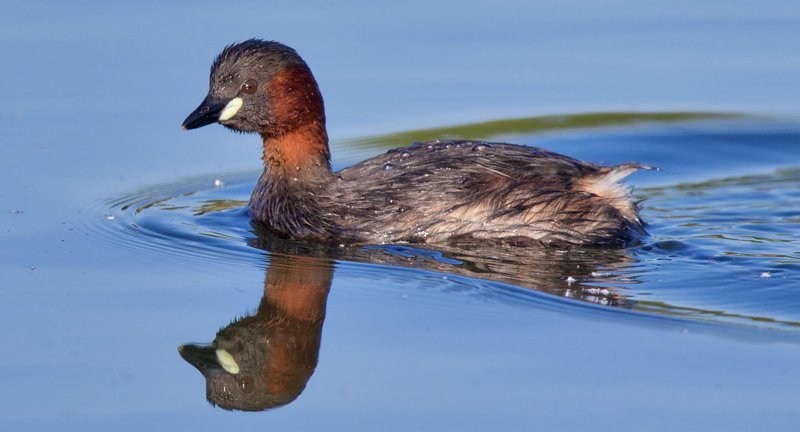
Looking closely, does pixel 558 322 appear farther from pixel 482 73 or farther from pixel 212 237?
pixel 482 73

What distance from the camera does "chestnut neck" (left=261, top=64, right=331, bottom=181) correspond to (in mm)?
10320

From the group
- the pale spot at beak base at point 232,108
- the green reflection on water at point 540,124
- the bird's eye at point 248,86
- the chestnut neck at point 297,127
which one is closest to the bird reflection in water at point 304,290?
the chestnut neck at point 297,127

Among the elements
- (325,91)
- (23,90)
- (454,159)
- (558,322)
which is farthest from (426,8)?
(558,322)

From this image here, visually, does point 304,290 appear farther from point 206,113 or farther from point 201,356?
point 206,113

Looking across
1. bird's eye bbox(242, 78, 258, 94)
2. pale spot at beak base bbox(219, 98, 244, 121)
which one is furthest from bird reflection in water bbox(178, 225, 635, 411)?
bird's eye bbox(242, 78, 258, 94)

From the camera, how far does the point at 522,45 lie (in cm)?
1395

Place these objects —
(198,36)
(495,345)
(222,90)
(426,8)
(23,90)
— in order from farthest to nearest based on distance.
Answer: (426,8)
(198,36)
(23,90)
(222,90)
(495,345)

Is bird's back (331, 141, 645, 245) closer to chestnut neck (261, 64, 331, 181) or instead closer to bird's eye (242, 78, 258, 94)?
chestnut neck (261, 64, 331, 181)

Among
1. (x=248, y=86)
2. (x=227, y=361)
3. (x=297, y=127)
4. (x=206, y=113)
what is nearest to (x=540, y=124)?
(x=297, y=127)

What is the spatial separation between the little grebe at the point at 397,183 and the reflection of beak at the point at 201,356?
87.7 inches

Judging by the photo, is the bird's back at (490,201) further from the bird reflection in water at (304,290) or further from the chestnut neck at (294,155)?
the chestnut neck at (294,155)

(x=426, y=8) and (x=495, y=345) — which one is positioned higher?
(x=426, y=8)

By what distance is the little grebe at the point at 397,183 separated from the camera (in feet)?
32.3

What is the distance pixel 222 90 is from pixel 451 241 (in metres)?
2.01
